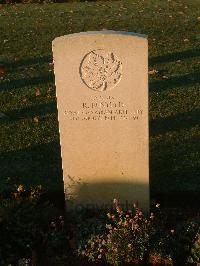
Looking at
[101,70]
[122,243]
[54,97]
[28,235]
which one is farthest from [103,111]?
[54,97]

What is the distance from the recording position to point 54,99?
896 centimetres

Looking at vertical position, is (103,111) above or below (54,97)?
above

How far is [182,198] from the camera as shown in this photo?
584cm

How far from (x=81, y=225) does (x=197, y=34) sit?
8.87 meters

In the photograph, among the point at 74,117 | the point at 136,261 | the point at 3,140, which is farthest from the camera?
the point at 3,140

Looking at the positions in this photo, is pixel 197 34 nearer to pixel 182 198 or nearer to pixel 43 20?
pixel 43 20

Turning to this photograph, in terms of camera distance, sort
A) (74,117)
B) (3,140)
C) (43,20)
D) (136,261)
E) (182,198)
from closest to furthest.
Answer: (136,261) → (74,117) → (182,198) → (3,140) → (43,20)

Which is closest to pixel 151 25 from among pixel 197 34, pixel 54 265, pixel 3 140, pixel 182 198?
pixel 197 34

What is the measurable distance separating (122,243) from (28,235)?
905 millimetres

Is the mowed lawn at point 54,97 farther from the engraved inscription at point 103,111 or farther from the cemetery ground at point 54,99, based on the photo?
the engraved inscription at point 103,111

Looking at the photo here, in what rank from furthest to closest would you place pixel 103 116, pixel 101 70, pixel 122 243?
1. pixel 103 116
2. pixel 101 70
3. pixel 122 243

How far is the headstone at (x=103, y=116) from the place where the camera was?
4.78m

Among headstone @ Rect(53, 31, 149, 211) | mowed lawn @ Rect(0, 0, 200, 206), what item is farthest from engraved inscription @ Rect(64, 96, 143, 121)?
mowed lawn @ Rect(0, 0, 200, 206)

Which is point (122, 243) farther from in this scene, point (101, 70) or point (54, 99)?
point (54, 99)
